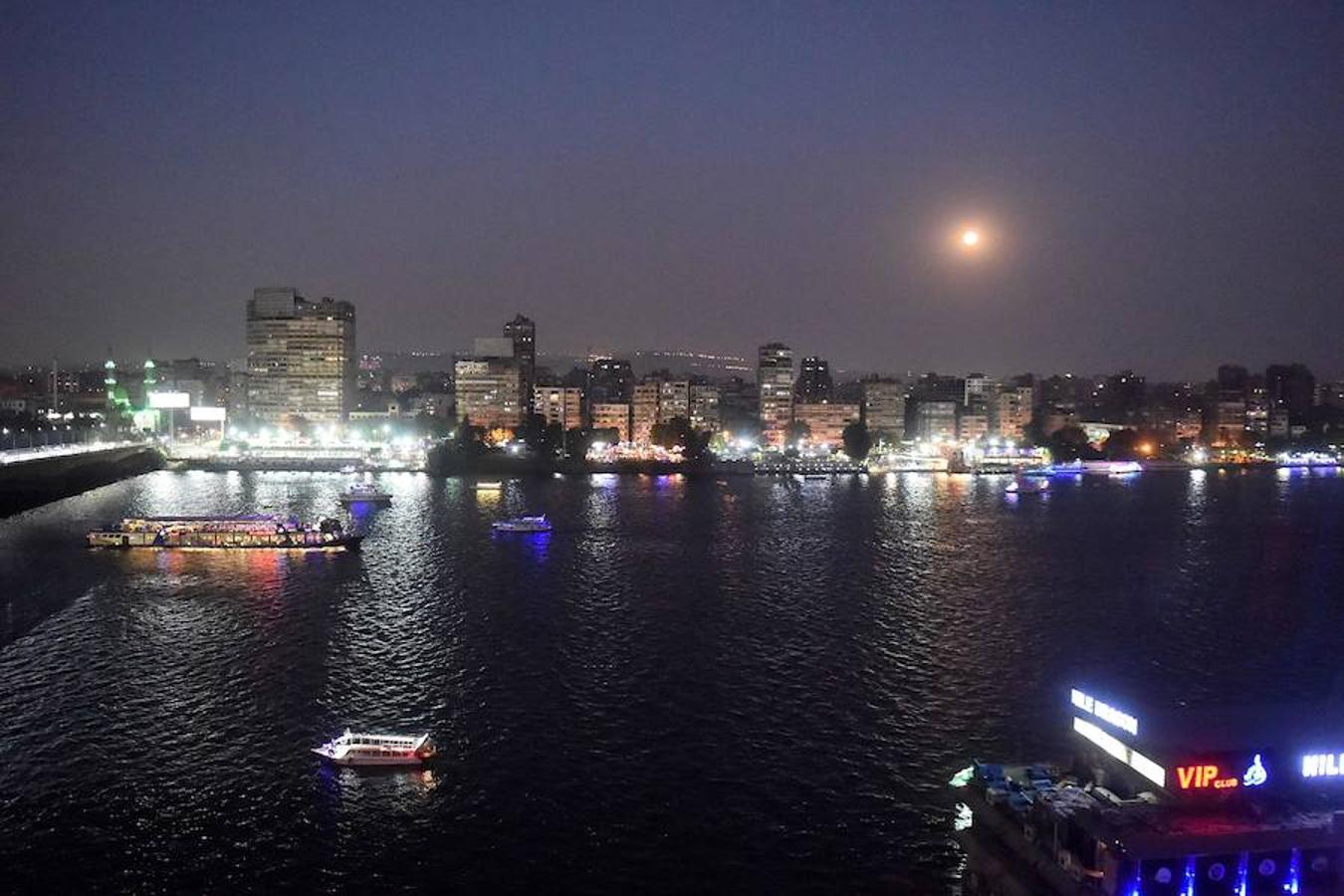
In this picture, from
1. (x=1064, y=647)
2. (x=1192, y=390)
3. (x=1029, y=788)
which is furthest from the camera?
(x=1192, y=390)

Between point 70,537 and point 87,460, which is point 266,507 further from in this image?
point 87,460

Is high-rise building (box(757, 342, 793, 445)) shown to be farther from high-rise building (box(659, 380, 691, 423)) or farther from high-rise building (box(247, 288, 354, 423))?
high-rise building (box(247, 288, 354, 423))

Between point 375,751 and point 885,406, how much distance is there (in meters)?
60.3

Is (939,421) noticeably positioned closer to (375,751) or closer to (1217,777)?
(375,751)

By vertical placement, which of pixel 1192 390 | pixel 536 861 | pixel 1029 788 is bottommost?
pixel 536 861

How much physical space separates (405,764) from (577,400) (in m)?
54.8

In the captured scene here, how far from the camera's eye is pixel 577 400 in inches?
2485

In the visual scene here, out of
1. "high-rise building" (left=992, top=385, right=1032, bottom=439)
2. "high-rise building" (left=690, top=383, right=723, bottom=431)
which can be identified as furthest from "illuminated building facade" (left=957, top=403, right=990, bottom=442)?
"high-rise building" (left=690, top=383, right=723, bottom=431)

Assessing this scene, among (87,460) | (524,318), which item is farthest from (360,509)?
(524,318)

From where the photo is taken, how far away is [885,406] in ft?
219

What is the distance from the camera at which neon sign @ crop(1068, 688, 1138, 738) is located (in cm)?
641

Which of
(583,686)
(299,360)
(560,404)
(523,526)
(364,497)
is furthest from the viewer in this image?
(299,360)

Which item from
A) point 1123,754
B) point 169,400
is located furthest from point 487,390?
point 1123,754

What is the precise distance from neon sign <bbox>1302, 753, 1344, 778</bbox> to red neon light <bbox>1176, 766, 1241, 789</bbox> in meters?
0.46
